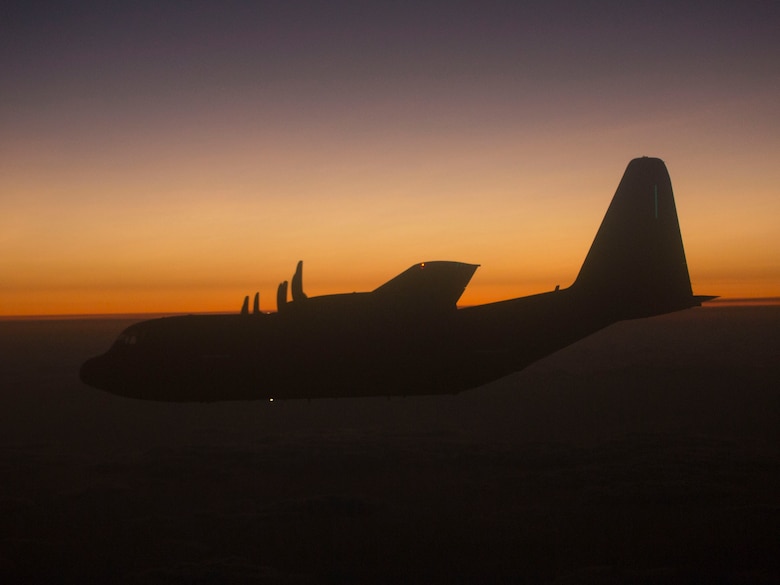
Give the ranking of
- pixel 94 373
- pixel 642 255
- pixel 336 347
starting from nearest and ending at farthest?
1. pixel 336 347
2. pixel 94 373
3. pixel 642 255

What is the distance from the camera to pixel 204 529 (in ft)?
132

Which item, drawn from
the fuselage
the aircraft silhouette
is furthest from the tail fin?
the fuselage

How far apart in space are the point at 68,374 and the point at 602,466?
142362mm

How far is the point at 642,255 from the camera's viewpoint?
2472 centimetres

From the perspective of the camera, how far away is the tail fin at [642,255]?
24562 millimetres

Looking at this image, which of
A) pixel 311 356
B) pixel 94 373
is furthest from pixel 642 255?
pixel 94 373

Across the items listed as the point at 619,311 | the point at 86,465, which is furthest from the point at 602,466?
the point at 86,465

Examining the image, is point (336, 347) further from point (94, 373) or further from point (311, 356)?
point (94, 373)

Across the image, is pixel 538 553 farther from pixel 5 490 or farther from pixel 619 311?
pixel 5 490

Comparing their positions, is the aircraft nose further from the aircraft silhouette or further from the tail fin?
the tail fin

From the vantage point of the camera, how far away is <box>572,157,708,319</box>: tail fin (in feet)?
80.6

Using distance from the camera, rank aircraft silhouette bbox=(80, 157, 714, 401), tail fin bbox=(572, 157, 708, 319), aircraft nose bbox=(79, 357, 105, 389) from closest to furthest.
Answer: aircraft silhouette bbox=(80, 157, 714, 401) → aircraft nose bbox=(79, 357, 105, 389) → tail fin bbox=(572, 157, 708, 319)

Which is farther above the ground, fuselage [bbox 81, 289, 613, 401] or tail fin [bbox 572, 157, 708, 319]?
tail fin [bbox 572, 157, 708, 319]

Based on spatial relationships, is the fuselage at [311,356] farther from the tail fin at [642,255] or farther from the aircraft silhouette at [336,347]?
the tail fin at [642,255]
